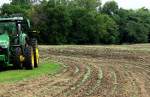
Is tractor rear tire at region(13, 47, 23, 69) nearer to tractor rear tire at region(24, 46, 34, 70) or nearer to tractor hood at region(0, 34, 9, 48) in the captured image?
tractor rear tire at region(24, 46, 34, 70)

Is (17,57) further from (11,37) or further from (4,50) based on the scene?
(11,37)

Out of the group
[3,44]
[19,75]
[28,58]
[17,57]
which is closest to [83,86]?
[19,75]

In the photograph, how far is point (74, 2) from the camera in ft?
306

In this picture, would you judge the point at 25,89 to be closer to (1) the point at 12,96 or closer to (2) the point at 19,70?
(1) the point at 12,96

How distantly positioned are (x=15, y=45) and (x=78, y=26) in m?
52.5

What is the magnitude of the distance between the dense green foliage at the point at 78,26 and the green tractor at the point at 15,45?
139 feet

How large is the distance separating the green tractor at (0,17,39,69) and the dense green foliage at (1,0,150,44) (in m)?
42.5

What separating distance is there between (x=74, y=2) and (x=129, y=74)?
73369 mm

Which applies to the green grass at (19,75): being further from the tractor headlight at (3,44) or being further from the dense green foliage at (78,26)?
the dense green foliage at (78,26)

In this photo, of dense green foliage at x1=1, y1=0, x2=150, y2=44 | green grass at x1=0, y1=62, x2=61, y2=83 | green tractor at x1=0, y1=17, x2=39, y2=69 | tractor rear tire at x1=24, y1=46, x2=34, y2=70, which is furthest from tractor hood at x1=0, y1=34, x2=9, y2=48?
dense green foliage at x1=1, y1=0, x2=150, y2=44

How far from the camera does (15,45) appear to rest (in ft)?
72.7

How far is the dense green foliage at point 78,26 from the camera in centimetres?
6975

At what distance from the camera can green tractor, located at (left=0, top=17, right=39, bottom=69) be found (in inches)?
842

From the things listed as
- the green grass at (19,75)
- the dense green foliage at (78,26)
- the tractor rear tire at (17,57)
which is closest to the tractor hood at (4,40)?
the tractor rear tire at (17,57)
